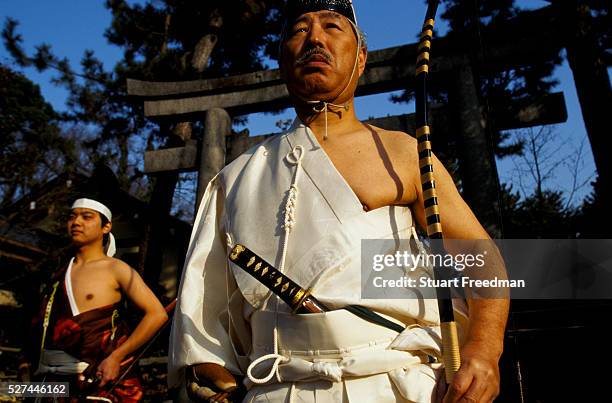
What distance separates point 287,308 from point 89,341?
9.00 feet

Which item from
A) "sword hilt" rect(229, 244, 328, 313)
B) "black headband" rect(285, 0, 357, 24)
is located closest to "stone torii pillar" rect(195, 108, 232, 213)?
"black headband" rect(285, 0, 357, 24)

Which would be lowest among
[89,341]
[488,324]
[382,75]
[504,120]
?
[488,324]

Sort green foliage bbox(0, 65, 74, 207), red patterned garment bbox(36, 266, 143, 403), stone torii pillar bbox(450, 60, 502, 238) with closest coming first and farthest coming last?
red patterned garment bbox(36, 266, 143, 403) < stone torii pillar bbox(450, 60, 502, 238) < green foliage bbox(0, 65, 74, 207)

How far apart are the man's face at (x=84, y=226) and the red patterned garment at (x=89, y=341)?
49cm

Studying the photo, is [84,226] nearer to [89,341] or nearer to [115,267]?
[115,267]

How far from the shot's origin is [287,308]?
1.50m

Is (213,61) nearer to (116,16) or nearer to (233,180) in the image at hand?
(116,16)

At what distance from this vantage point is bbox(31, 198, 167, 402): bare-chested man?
3.60 meters

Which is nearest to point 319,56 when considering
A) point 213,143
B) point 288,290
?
point 288,290

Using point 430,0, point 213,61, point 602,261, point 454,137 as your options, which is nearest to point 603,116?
point 454,137

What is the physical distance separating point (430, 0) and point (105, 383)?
3.08 metres

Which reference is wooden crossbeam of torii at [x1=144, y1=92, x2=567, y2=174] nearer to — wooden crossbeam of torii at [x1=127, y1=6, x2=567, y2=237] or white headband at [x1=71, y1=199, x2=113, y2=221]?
wooden crossbeam of torii at [x1=127, y1=6, x2=567, y2=237]

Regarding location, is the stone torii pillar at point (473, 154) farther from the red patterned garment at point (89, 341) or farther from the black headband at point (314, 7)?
the red patterned garment at point (89, 341)

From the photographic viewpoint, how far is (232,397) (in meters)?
1.54
